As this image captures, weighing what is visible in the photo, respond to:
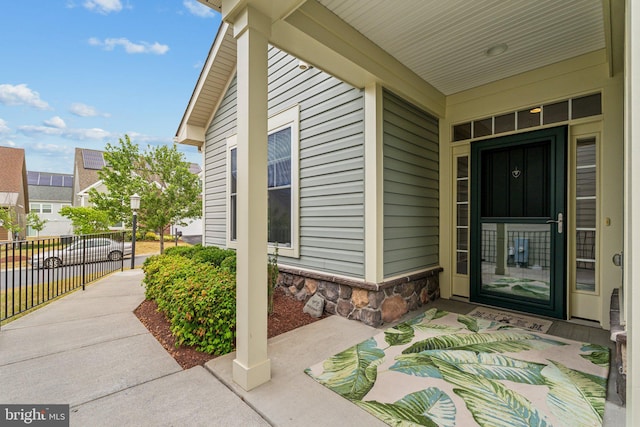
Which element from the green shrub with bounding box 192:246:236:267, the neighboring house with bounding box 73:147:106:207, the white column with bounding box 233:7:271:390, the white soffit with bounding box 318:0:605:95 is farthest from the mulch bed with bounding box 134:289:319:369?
the neighboring house with bounding box 73:147:106:207

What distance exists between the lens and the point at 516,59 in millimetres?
Result: 3205

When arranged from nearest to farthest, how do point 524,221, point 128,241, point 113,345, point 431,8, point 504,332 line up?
point 431,8 → point 113,345 → point 504,332 → point 524,221 → point 128,241

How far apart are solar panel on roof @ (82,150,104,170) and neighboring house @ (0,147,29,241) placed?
415 centimetres

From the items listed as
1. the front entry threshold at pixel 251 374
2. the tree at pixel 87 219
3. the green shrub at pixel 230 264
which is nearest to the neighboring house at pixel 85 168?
the tree at pixel 87 219

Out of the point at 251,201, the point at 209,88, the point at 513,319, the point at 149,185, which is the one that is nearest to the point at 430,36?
the point at 251,201

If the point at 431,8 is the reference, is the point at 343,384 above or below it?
below

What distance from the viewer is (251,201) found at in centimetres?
199

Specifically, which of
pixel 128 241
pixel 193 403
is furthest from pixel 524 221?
pixel 128 241

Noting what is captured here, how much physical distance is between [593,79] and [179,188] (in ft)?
38.0

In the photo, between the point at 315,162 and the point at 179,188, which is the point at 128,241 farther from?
the point at 315,162

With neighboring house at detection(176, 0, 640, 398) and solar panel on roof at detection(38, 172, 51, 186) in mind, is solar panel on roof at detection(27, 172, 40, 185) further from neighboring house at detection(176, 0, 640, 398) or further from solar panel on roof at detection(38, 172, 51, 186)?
neighboring house at detection(176, 0, 640, 398)

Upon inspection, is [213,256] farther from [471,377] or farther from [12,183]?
[12,183]

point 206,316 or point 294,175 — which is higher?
point 294,175

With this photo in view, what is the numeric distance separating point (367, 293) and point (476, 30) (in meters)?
2.91
